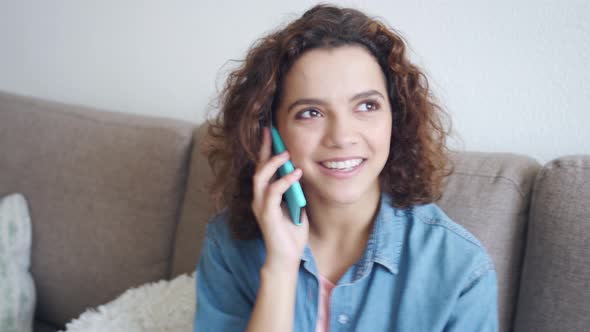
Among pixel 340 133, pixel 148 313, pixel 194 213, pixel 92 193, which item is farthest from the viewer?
pixel 92 193

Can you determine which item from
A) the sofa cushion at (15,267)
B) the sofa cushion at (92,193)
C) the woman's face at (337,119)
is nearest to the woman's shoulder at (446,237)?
the woman's face at (337,119)

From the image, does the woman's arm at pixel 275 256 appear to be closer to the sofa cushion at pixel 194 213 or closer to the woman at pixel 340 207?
the woman at pixel 340 207

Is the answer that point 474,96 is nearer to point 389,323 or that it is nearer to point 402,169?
point 402,169

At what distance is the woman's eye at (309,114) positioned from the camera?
905 millimetres

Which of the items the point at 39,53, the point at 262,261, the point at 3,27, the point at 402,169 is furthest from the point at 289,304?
the point at 3,27

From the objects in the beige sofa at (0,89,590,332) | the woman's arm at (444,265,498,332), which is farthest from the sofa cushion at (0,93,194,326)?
the woman's arm at (444,265,498,332)

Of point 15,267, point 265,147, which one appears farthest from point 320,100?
point 15,267

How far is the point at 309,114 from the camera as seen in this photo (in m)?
0.91

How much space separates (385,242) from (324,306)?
18cm

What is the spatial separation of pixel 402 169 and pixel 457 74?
0.33 m

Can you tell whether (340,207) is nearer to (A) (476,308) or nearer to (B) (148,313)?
(A) (476,308)

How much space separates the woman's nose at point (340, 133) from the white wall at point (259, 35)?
1.53 ft

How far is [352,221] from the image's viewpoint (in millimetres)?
1044

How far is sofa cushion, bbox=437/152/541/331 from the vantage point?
1.01 meters
